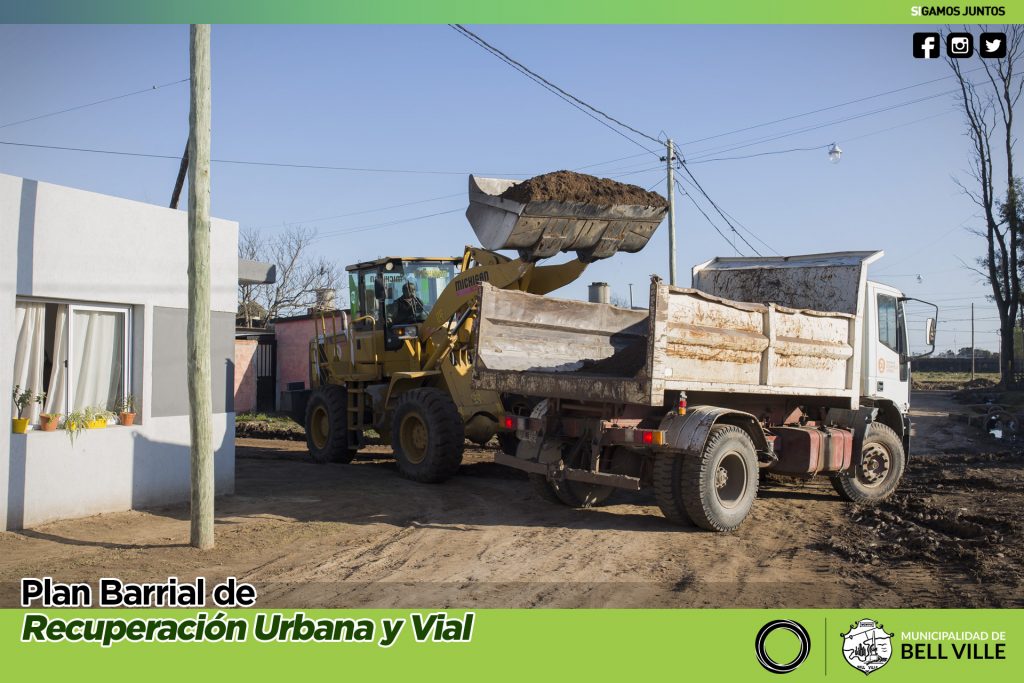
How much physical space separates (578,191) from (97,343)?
5855mm

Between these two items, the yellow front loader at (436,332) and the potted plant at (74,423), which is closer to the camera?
the potted plant at (74,423)

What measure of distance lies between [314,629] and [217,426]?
5789 mm

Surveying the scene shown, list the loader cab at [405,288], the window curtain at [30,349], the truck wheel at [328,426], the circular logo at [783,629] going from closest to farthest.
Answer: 1. the circular logo at [783,629]
2. the window curtain at [30,349]
3. the loader cab at [405,288]
4. the truck wheel at [328,426]

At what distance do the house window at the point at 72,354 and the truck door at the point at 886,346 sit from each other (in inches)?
366

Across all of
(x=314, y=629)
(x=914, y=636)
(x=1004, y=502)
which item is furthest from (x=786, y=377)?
(x=314, y=629)

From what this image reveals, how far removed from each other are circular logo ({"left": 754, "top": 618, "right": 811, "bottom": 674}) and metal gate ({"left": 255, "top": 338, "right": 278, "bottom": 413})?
24.8m

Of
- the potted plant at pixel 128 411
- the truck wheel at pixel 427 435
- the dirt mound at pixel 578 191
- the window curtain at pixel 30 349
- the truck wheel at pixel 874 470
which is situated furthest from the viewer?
the truck wheel at pixel 427 435

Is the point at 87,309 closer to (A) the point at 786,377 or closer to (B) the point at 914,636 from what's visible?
(A) the point at 786,377

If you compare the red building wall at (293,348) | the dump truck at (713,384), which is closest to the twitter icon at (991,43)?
the dump truck at (713,384)

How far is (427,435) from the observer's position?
12086 mm

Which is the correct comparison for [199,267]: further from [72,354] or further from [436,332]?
[436,332]

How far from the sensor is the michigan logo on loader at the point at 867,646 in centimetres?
547

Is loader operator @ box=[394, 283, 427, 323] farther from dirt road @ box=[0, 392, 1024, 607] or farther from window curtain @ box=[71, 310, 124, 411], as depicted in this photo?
window curtain @ box=[71, 310, 124, 411]

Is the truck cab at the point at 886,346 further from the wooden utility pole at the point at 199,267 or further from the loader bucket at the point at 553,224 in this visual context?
the wooden utility pole at the point at 199,267
